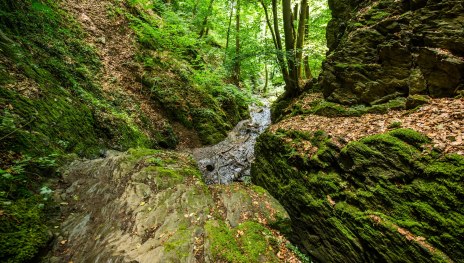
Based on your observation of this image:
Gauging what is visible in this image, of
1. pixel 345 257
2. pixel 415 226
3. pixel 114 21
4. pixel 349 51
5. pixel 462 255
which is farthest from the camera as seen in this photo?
pixel 114 21

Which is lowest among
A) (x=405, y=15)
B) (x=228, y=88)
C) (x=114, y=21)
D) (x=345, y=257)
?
(x=345, y=257)

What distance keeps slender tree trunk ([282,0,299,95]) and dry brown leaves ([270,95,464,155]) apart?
374cm

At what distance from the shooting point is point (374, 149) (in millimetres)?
5141

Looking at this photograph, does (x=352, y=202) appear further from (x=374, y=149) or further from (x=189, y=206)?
(x=189, y=206)

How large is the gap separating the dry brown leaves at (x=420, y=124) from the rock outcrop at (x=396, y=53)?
0.81 m

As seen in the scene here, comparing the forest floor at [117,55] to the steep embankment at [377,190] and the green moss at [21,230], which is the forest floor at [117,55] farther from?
the steep embankment at [377,190]

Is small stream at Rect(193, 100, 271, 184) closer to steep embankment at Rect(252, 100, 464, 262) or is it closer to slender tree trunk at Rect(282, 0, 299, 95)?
steep embankment at Rect(252, 100, 464, 262)

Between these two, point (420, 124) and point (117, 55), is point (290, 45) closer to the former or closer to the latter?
point (420, 124)

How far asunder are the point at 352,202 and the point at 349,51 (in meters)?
5.80

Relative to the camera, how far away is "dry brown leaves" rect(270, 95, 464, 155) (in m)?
4.33

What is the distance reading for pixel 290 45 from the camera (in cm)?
1066

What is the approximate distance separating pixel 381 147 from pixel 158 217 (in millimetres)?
5022

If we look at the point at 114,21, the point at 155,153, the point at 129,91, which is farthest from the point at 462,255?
the point at 114,21

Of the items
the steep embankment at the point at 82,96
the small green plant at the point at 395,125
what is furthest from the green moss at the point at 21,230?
the small green plant at the point at 395,125
